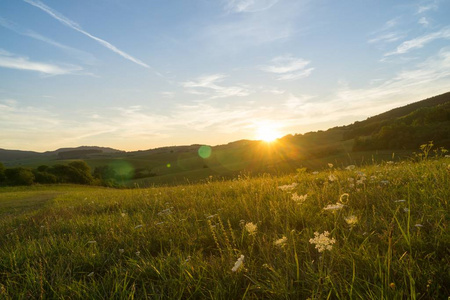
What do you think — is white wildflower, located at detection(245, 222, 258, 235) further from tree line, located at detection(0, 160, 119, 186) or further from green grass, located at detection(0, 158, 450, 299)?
tree line, located at detection(0, 160, 119, 186)

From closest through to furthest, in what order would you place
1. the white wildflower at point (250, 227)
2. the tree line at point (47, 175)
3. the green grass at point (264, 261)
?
the green grass at point (264, 261) → the white wildflower at point (250, 227) → the tree line at point (47, 175)

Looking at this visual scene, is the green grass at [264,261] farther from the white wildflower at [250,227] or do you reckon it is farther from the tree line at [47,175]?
the tree line at [47,175]

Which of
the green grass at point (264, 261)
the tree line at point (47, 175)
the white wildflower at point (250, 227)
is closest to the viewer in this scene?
the green grass at point (264, 261)

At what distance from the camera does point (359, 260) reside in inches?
81.9

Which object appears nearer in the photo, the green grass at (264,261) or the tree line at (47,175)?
the green grass at (264,261)

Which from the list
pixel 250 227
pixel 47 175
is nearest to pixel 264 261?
pixel 250 227

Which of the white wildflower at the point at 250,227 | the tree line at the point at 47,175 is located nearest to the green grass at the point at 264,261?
the white wildflower at the point at 250,227

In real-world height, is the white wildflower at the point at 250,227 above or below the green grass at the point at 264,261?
above

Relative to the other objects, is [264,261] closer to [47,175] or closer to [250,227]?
[250,227]

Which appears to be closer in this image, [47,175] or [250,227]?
[250,227]

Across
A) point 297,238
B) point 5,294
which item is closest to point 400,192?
point 297,238

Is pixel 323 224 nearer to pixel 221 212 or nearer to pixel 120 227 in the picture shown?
pixel 221 212

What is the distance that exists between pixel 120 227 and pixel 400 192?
456 centimetres

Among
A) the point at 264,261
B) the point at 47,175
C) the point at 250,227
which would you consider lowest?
the point at 47,175
